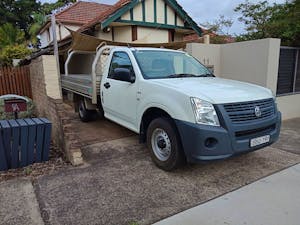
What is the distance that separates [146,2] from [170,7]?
1.59 meters

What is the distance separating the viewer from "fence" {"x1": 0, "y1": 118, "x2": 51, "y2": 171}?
3.75 m

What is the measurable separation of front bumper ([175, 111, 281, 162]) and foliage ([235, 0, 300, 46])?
18.7ft

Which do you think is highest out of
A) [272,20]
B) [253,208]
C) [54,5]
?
[54,5]

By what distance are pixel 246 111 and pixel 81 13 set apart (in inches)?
707

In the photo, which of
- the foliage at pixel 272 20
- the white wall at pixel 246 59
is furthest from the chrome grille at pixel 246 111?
the foliage at pixel 272 20

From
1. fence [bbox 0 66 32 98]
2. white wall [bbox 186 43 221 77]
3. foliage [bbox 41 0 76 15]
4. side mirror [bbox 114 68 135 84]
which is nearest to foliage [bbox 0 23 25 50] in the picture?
foliage [bbox 41 0 76 15]

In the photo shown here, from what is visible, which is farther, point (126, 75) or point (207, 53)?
point (207, 53)

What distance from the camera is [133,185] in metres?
3.32

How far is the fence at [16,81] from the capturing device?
26.6ft

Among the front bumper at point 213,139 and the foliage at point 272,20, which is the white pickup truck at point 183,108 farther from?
the foliage at point 272,20

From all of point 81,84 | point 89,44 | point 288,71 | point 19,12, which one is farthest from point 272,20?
point 19,12

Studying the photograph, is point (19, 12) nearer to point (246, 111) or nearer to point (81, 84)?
point (81, 84)

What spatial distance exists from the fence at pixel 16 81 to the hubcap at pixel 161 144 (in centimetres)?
612

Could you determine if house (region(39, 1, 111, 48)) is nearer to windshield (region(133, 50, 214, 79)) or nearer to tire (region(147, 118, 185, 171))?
windshield (region(133, 50, 214, 79))
